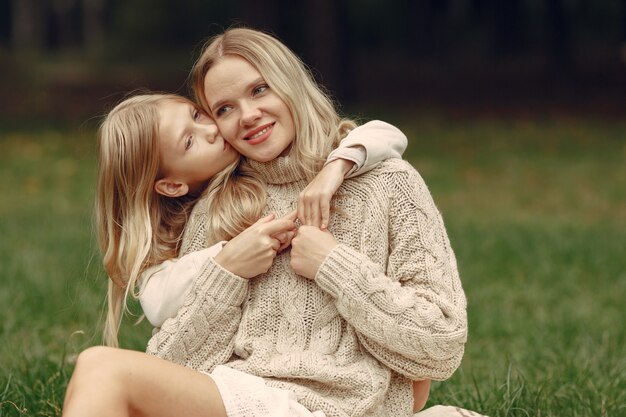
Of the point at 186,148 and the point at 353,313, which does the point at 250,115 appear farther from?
the point at 353,313

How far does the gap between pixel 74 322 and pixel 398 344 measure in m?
2.93

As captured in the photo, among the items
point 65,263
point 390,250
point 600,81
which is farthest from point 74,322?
point 600,81

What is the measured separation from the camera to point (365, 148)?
9.54ft

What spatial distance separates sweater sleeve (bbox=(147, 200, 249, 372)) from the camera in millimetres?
2871

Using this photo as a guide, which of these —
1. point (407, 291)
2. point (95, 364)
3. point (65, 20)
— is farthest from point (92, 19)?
point (95, 364)

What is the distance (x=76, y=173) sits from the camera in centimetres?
1072

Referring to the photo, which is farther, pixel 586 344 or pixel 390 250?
pixel 586 344

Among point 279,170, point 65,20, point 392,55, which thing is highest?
point 279,170

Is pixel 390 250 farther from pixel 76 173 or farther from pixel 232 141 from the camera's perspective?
pixel 76 173

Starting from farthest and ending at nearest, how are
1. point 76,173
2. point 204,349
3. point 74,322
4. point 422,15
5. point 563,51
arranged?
point 422,15, point 563,51, point 76,173, point 74,322, point 204,349

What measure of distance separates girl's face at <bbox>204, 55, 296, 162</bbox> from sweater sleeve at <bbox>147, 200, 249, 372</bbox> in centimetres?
37

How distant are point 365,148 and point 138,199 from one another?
2.28 feet

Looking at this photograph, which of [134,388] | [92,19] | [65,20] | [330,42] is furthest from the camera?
[65,20]

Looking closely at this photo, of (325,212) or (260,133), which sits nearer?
(325,212)
